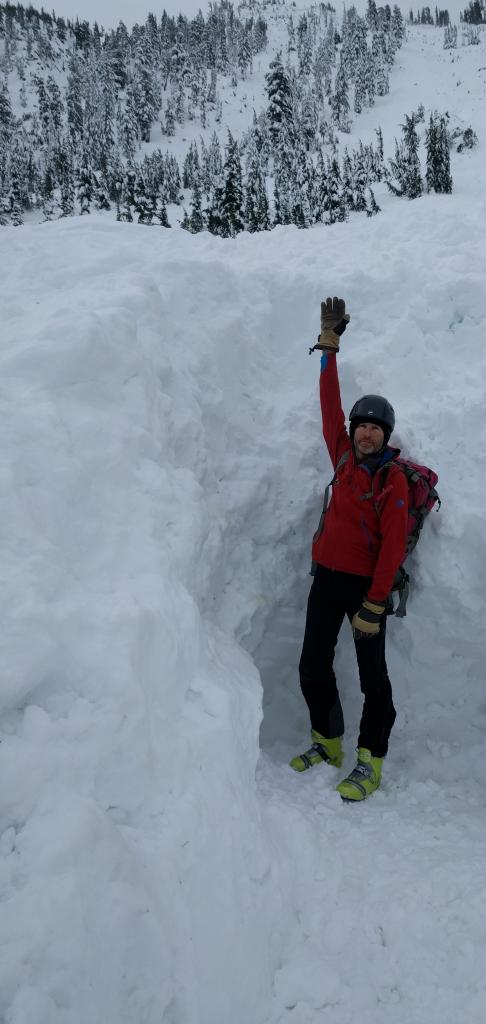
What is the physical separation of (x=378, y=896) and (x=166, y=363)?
13.6ft

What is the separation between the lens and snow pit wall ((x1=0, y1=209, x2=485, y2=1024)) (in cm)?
234

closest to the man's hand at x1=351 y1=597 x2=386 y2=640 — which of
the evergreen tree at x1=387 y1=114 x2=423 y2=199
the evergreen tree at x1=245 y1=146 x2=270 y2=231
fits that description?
the evergreen tree at x1=387 y1=114 x2=423 y2=199

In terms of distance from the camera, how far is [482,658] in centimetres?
489

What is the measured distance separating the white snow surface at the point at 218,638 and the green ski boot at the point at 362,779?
0.33 ft

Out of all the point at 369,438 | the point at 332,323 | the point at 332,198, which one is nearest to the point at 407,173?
the point at 332,198

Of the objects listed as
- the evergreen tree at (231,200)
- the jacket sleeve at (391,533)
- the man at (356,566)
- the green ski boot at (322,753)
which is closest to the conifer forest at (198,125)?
the evergreen tree at (231,200)

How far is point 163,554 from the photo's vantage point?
3.49 m

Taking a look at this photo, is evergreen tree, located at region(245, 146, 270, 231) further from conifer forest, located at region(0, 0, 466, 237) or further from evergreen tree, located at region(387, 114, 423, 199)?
evergreen tree, located at region(387, 114, 423, 199)

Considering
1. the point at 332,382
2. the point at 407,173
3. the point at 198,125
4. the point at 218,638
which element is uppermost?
the point at 198,125

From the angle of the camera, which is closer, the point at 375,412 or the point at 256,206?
the point at 375,412

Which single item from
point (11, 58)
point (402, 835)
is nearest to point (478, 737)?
point (402, 835)

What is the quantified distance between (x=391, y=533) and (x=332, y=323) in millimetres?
1898

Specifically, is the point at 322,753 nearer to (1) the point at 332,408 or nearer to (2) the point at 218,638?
(2) the point at 218,638

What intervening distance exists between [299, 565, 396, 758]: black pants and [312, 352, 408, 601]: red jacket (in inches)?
7.2
